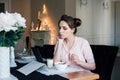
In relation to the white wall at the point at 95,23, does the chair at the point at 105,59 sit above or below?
below

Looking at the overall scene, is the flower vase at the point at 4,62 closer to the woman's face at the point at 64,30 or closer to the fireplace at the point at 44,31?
the woman's face at the point at 64,30

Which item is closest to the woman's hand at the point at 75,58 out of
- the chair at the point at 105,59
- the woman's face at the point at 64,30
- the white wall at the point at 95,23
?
the woman's face at the point at 64,30

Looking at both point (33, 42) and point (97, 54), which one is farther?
point (33, 42)

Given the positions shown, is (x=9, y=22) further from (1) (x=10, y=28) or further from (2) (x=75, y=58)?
(2) (x=75, y=58)

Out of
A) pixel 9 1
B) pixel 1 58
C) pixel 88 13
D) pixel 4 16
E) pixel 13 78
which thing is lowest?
pixel 13 78

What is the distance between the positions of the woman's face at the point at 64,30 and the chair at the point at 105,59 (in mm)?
377

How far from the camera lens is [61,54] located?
2.36 metres

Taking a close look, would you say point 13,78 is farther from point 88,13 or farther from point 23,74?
point 88,13

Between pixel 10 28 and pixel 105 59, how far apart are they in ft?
3.90

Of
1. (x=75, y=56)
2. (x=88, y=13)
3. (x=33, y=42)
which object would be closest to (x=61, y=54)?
(x=75, y=56)

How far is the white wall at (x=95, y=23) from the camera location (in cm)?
593

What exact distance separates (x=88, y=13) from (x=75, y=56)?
4.06 metres

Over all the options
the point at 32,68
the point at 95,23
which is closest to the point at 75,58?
the point at 32,68

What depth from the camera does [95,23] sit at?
6273mm
